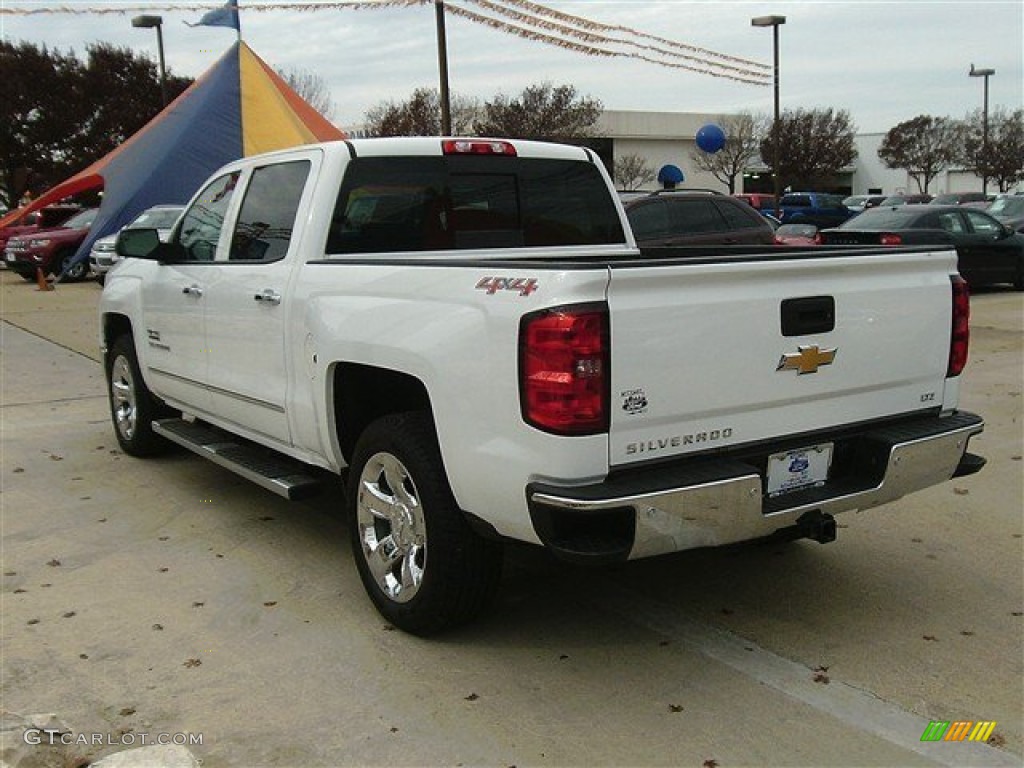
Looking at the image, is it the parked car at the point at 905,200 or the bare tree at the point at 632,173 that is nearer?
the parked car at the point at 905,200

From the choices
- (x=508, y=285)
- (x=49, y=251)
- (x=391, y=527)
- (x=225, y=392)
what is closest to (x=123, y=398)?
(x=225, y=392)

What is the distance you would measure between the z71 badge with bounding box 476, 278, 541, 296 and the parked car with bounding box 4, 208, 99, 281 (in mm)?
21133

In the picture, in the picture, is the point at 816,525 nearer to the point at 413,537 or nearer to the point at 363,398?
the point at 413,537

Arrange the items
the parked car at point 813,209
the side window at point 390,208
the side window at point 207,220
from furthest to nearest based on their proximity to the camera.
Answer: the parked car at point 813,209 → the side window at point 207,220 → the side window at point 390,208

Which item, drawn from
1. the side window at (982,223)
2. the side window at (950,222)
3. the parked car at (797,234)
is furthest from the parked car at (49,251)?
the side window at (982,223)

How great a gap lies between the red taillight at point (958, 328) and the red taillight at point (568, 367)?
180cm

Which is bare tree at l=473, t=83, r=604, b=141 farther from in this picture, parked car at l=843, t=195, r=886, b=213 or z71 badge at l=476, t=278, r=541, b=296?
z71 badge at l=476, t=278, r=541, b=296

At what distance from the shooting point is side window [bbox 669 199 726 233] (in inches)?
472

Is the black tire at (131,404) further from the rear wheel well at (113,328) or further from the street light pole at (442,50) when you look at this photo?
the street light pole at (442,50)

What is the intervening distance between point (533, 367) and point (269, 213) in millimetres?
2349

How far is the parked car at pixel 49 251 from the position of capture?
22.5 meters

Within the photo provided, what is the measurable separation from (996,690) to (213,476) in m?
4.77

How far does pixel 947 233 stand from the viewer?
15.4m

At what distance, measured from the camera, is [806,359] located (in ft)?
11.6
